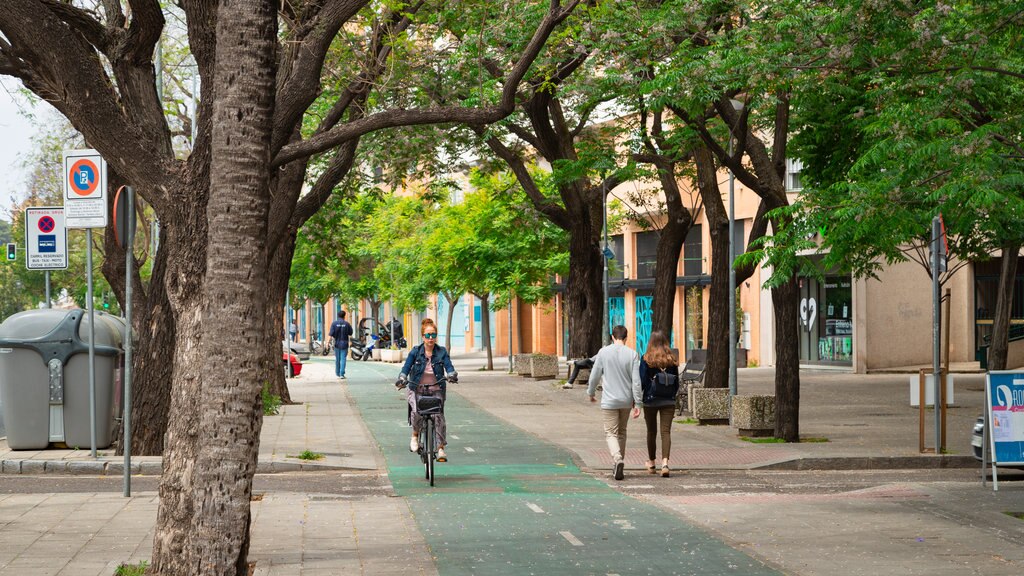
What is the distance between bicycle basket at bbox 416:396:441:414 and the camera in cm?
1452

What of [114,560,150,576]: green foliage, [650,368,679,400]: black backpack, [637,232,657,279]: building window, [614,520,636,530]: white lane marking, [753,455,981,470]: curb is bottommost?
[753,455,981,470]: curb

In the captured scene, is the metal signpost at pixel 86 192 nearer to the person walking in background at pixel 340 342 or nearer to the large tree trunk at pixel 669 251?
the large tree trunk at pixel 669 251

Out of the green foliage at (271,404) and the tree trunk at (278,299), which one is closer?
the green foliage at (271,404)

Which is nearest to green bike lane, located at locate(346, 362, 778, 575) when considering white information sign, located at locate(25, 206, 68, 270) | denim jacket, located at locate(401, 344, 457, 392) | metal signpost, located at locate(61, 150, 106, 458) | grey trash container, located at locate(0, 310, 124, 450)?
denim jacket, located at locate(401, 344, 457, 392)

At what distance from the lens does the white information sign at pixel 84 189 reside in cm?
1323

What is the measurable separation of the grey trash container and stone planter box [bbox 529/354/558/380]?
22.4m

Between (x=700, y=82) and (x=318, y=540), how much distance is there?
8736mm

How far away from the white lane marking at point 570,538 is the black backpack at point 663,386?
4913mm

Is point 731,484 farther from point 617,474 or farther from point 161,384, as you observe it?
point 161,384

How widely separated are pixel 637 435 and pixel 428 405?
645 cm

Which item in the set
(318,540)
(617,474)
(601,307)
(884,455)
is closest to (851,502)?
(617,474)

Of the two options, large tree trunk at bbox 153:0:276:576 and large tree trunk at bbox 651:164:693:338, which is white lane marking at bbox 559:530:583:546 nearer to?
large tree trunk at bbox 153:0:276:576

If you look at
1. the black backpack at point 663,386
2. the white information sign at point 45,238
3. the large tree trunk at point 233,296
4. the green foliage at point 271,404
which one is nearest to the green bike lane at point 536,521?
the black backpack at point 663,386

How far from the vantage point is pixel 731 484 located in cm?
1442
